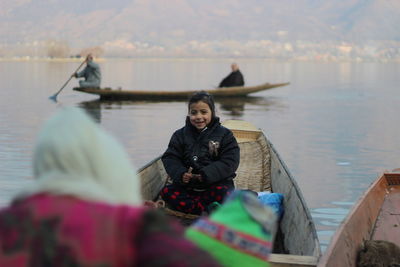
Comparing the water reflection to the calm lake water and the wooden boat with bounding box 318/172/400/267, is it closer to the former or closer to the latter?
the calm lake water

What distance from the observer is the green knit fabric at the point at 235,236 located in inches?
59.2

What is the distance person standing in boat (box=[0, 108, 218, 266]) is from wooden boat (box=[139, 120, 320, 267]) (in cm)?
200

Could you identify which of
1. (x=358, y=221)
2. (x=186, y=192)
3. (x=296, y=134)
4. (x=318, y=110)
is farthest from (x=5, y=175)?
(x=318, y=110)

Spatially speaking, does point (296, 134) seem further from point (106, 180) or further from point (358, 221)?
point (106, 180)

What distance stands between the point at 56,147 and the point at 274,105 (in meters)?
20.3

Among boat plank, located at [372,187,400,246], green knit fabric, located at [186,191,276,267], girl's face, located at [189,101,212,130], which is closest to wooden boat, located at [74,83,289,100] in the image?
boat plank, located at [372,187,400,246]

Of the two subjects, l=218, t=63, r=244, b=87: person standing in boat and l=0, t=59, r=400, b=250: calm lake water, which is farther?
l=218, t=63, r=244, b=87: person standing in boat

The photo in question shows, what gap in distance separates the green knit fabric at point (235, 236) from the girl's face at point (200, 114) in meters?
3.46

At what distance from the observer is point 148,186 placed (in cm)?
570

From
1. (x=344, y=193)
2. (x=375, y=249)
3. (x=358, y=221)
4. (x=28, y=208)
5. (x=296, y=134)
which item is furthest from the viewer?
(x=296, y=134)

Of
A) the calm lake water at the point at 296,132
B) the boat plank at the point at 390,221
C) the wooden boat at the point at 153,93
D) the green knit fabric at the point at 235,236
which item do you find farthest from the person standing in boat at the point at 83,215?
the wooden boat at the point at 153,93

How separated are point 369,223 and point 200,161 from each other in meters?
1.27

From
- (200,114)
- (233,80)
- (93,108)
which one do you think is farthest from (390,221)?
(233,80)

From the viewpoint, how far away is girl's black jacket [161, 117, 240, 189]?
5062mm
